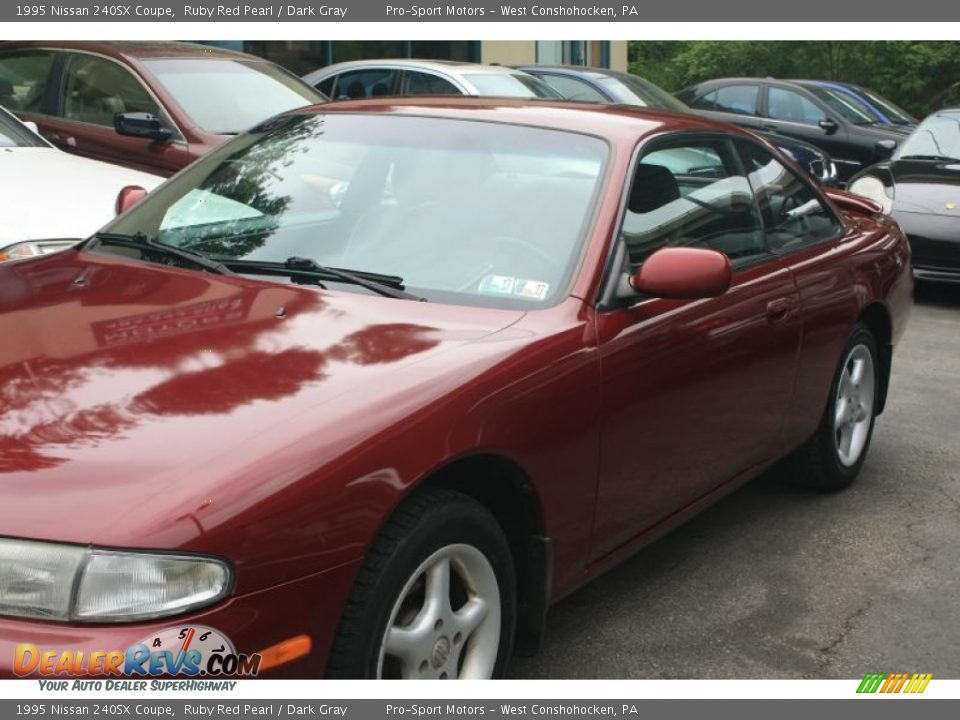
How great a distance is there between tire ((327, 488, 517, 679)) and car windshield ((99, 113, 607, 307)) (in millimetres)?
736

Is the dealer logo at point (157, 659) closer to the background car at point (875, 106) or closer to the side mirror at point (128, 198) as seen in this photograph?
the side mirror at point (128, 198)

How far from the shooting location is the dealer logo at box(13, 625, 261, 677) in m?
2.39

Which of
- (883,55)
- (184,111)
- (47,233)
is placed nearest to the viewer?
(47,233)

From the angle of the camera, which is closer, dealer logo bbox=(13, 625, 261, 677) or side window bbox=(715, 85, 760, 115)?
dealer logo bbox=(13, 625, 261, 677)

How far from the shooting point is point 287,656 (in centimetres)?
257

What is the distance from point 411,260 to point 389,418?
0.93m

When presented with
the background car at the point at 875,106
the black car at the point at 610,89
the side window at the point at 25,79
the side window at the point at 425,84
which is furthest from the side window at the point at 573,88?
the side window at the point at 25,79

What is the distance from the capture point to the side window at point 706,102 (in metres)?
16.6

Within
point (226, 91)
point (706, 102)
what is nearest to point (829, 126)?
point (706, 102)

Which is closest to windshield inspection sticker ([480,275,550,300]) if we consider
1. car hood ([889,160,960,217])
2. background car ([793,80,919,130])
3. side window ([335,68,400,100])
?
car hood ([889,160,960,217])

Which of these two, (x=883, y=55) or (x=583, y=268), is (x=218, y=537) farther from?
(x=883, y=55)

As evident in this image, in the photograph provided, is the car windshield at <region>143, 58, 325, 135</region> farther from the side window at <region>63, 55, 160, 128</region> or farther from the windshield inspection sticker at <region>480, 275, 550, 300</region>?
the windshield inspection sticker at <region>480, 275, 550, 300</region>

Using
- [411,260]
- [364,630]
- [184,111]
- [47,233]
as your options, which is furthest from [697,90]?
[364,630]

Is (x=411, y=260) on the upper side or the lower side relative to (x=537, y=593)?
upper
